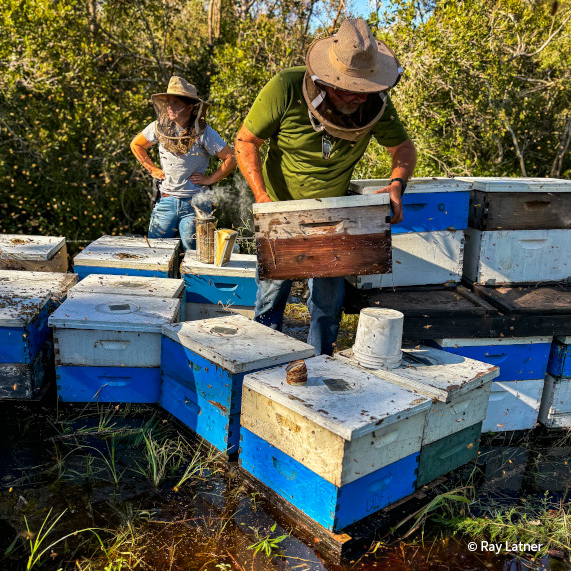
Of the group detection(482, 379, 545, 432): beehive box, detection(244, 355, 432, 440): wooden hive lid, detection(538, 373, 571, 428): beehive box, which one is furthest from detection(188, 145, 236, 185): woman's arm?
detection(538, 373, 571, 428): beehive box

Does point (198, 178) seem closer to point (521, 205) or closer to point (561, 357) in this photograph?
point (521, 205)

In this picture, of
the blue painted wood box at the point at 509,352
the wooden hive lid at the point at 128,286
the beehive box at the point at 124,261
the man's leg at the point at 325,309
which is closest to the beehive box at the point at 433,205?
the man's leg at the point at 325,309

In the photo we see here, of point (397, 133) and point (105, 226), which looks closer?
point (397, 133)

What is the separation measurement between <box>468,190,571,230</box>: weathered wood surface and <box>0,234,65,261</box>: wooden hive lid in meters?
2.70

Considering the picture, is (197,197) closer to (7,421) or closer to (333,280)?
(333,280)

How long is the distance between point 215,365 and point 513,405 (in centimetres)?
166

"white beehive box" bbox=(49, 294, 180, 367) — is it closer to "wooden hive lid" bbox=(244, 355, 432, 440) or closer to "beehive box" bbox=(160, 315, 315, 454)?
"beehive box" bbox=(160, 315, 315, 454)

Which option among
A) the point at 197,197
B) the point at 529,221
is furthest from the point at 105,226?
the point at 529,221

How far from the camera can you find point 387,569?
2.09m

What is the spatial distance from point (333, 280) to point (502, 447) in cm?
126

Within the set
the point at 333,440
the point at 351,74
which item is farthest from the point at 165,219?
the point at 333,440

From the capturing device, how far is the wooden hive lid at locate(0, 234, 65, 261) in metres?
3.68

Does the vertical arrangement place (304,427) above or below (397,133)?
below

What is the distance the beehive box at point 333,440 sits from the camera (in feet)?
6.72
